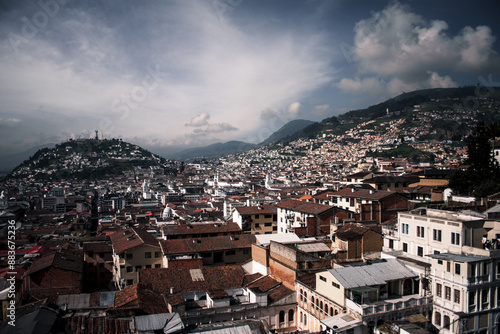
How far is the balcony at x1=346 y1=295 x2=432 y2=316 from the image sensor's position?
1593 centimetres

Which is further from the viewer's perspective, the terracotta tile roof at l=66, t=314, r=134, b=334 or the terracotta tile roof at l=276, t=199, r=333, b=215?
the terracotta tile roof at l=276, t=199, r=333, b=215

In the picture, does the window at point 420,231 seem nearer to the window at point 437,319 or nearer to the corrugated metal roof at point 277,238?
the window at point 437,319

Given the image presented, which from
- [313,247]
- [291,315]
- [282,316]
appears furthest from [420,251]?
[282,316]

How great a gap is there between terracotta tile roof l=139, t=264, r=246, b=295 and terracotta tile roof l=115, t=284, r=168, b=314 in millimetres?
1386

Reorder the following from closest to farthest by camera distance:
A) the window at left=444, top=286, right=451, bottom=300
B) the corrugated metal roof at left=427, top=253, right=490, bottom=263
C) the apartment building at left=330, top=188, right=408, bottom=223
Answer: the corrugated metal roof at left=427, top=253, right=490, bottom=263, the window at left=444, top=286, right=451, bottom=300, the apartment building at left=330, top=188, right=408, bottom=223

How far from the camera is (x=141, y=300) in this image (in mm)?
19672

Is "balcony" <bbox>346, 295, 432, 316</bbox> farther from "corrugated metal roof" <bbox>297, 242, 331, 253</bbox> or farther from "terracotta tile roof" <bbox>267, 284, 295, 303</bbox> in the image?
"corrugated metal roof" <bbox>297, 242, 331, 253</bbox>

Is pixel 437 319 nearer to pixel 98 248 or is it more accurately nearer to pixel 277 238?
pixel 277 238

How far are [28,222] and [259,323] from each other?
67.6 meters

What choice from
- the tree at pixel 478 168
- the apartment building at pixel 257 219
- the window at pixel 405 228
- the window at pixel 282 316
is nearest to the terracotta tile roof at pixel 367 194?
the apartment building at pixel 257 219

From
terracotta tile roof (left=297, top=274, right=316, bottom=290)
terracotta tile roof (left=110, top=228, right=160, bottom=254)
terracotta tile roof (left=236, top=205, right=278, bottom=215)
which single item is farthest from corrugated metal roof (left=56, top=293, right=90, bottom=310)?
terracotta tile roof (left=236, top=205, right=278, bottom=215)

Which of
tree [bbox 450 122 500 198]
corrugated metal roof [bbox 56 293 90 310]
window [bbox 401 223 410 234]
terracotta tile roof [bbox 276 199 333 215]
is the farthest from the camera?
tree [bbox 450 122 500 198]

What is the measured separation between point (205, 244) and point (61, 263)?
417 inches

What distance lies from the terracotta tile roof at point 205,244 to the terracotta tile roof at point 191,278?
291 cm
